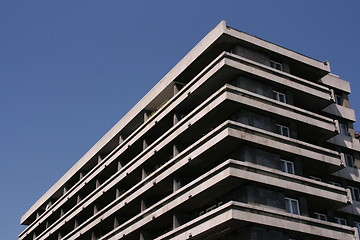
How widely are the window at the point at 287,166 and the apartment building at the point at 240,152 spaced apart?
3.1 inches

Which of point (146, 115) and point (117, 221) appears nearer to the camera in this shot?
point (117, 221)

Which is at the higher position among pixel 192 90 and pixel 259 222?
pixel 192 90

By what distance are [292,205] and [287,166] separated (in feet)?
10.2

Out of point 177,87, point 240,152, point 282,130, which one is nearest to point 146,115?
point 177,87

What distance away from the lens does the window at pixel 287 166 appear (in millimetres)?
38828

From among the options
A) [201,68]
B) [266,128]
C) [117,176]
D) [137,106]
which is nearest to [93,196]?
[117,176]

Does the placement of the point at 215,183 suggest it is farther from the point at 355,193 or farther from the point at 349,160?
the point at 349,160

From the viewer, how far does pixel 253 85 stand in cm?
4012

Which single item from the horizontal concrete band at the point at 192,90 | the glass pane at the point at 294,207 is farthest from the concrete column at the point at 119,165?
the glass pane at the point at 294,207

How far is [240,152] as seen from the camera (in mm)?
37438

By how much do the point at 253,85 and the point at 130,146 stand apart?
16.1m

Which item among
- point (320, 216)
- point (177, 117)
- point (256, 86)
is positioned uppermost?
point (177, 117)

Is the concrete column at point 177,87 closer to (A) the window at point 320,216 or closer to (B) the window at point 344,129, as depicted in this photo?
(B) the window at point 344,129

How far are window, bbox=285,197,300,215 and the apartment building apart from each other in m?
0.07
